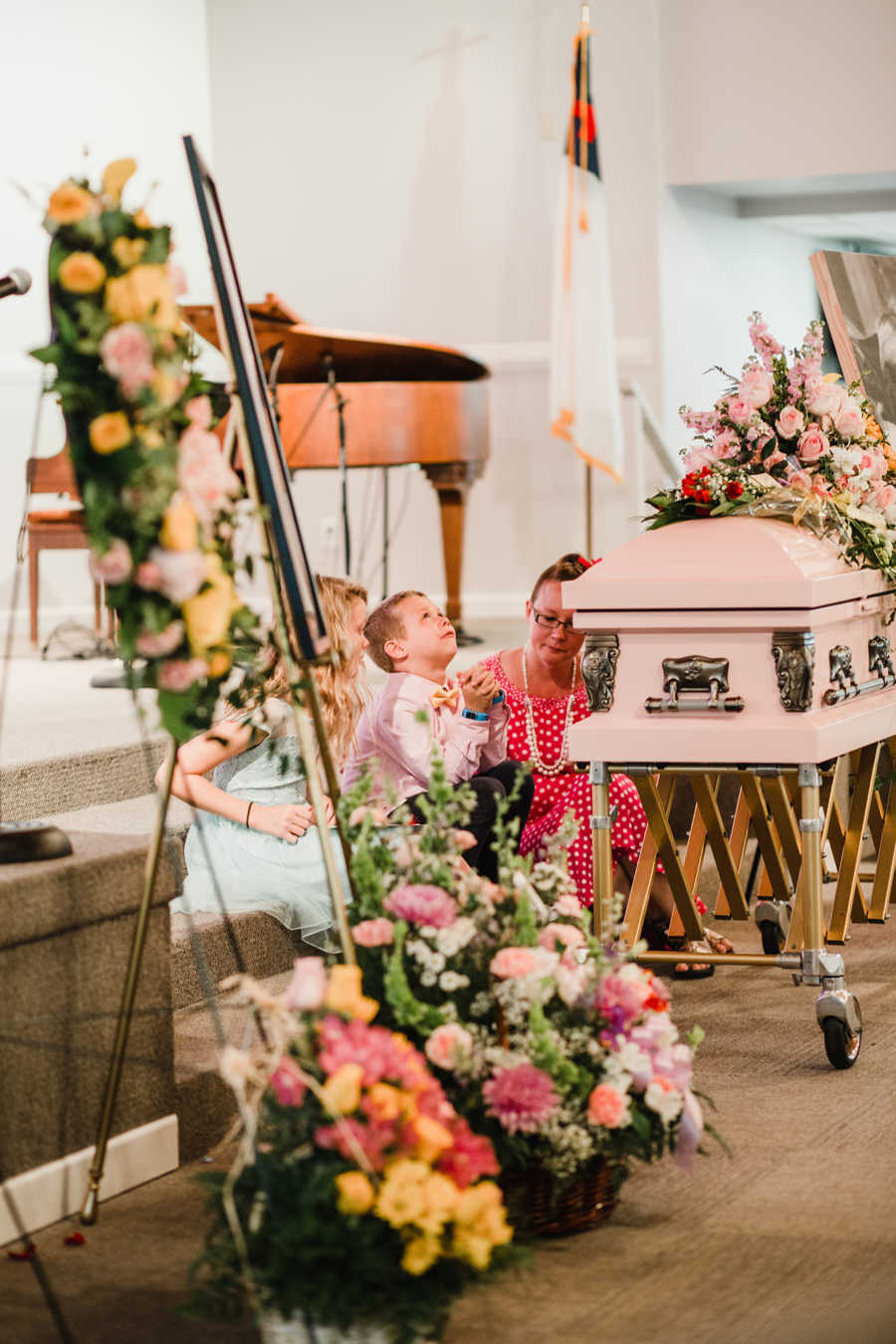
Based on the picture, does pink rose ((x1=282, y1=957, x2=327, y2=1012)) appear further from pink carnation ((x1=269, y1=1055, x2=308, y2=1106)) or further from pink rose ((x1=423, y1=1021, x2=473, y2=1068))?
pink rose ((x1=423, y1=1021, x2=473, y2=1068))

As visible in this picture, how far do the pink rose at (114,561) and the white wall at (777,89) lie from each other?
673 centimetres

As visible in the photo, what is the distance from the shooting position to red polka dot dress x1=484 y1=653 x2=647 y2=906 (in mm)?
4199

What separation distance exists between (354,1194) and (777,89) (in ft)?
23.7

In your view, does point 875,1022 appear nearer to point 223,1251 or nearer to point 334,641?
point 334,641

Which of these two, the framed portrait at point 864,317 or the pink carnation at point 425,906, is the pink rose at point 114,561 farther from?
the framed portrait at point 864,317

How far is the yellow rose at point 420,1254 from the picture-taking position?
200 cm

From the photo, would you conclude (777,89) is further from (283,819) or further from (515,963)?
(515,963)

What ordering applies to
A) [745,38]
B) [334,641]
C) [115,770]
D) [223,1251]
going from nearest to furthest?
1. [223,1251]
2. [334,641]
3. [115,770]
4. [745,38]

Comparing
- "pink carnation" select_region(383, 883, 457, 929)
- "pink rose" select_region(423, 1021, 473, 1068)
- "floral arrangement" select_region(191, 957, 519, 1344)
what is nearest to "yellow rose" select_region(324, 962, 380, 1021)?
"floral arrangement" select_region(191, 957, 519, 1344)

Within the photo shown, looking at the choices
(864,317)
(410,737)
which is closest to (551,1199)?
(410,737)

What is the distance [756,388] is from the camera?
12.7 ft

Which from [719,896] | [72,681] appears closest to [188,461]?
[719,896]

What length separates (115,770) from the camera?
182 inches

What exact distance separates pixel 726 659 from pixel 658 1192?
1073 mm
